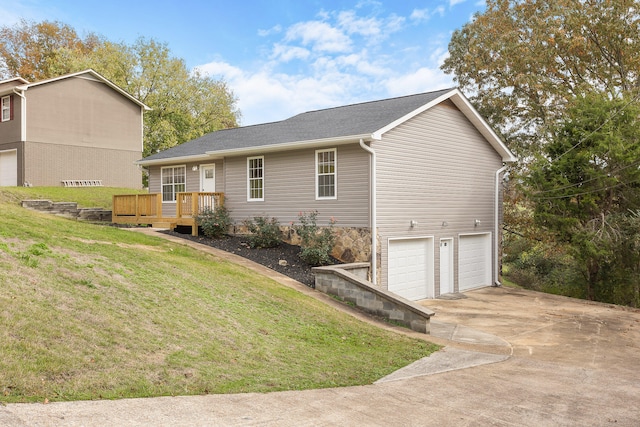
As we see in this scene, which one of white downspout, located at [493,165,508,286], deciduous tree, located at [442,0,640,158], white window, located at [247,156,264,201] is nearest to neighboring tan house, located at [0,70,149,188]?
white window, located at [247,156,264,201]

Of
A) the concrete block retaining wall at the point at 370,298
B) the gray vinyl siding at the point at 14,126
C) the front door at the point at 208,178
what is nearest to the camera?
the concrete block retaining wall at the point at 370,298

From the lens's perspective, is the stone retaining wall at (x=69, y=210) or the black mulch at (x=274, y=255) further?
the stone retaining wall at (x=69, y=210)

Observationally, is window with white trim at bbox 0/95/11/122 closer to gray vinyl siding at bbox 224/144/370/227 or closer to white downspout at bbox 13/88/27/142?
white downspout at bbox 13/88/27/142

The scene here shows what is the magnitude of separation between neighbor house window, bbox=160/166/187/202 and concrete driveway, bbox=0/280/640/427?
11906mm

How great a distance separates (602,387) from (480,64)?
19.9 metres

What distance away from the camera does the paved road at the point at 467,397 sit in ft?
14.4

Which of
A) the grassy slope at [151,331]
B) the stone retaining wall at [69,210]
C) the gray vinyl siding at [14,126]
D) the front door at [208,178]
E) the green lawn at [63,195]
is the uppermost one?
the gray vinyl siding at [14,126]

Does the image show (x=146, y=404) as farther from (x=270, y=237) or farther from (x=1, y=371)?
(x=270, y=237)

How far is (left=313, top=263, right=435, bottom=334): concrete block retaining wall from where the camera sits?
10172 millimetres

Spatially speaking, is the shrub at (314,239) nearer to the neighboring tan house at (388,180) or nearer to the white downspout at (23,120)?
the neighboring tan house at (388,180)

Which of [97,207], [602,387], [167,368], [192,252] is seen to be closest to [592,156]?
[602,387]

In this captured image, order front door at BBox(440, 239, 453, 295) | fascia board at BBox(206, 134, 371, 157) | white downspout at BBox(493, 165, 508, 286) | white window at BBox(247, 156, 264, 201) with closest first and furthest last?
fascia board at BBox(206, 134, 371, 157) → front door at BBox(440, 239, 453, 295) → white window at BBox(247, 156, 264, 201) → white downspout at BBox(493, 165, 508, 286)

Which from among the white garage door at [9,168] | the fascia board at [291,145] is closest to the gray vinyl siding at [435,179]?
the fascia board at [291,145]

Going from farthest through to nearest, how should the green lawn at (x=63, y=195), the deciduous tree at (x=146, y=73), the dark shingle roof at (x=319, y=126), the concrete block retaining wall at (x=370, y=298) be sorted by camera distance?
the deciduous tree at (x=146, y=73)
the green lawn at (x=63, y=195)
the dark shingle roof at (x=319, y=126)
the concrete block retaining wall at (x=370, y=298)
